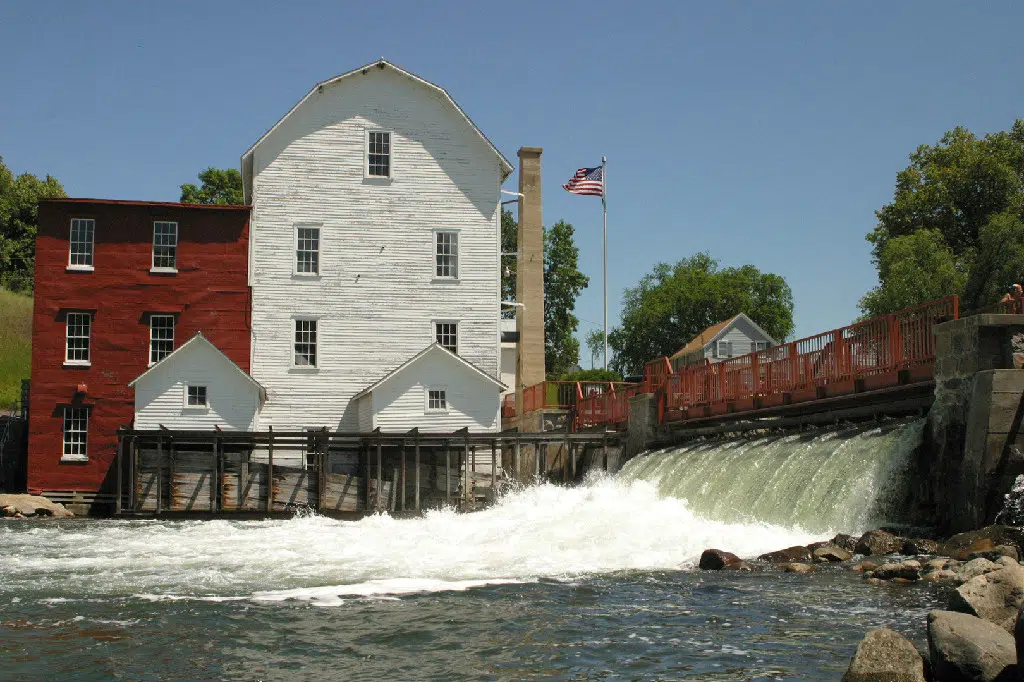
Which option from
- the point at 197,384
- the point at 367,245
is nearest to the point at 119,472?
the point at 197,384

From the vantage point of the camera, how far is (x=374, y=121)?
40.0 metres

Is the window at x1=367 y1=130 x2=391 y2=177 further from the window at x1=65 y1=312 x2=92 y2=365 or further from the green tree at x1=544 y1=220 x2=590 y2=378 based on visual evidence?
the green tree at x1=544 y1=220 x2=590 y2=378

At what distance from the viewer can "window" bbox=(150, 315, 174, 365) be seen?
124 ft

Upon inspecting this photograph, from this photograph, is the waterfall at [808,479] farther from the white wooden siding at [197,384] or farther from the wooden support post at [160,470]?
the white wooden siding at [197,384]

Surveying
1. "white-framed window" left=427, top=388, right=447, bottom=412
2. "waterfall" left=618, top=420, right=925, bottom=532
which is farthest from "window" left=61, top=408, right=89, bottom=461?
"waterfall" left=618, top=420, right=925, bottom=532

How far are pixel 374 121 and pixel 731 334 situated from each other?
4431 centimetres

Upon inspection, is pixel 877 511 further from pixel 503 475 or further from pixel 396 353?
pixel 396 353

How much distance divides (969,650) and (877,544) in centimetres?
774

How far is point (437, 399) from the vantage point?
37.5 m

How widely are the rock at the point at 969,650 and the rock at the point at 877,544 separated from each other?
7.09 metres

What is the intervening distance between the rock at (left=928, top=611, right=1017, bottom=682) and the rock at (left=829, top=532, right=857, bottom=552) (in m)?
7.39

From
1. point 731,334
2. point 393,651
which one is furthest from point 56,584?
point 731,334

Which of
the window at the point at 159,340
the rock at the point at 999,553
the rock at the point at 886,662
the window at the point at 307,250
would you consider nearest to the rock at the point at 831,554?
the rock at the point at 999,553

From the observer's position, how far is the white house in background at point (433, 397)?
36906 mm
